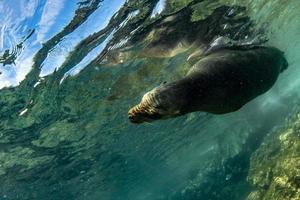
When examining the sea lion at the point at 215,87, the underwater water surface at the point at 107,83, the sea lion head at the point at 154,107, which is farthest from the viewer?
the underwater water surface at the point at 107,83

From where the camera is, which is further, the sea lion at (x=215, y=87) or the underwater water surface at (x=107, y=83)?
the underwater water surface at (x=107, y=83)

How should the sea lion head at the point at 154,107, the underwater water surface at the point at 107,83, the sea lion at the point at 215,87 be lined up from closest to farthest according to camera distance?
the sea lion head at the point at 154,107, the sea lion at the point at 215,87, the underwater water surface at the point at 107,83

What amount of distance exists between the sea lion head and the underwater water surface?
20.4 feet

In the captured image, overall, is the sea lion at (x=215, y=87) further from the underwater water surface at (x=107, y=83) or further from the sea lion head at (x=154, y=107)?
the underwater water surface at (x=107, y=83)

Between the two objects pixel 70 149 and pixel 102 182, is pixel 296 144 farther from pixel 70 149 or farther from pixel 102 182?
pixel 102 182

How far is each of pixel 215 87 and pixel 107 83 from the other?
10.7 metres

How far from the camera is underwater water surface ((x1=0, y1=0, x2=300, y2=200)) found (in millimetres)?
11305

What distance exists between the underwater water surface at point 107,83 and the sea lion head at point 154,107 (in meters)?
6.23

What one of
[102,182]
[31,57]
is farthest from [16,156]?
[102,182]

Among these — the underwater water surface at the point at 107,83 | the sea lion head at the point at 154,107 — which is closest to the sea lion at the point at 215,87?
the sea lion head at the point at 154,107

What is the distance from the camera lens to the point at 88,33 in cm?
1220

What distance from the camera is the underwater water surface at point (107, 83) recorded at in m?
11.3

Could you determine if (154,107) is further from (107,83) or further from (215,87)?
(107,83)

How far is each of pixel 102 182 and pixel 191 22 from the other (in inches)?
1122
